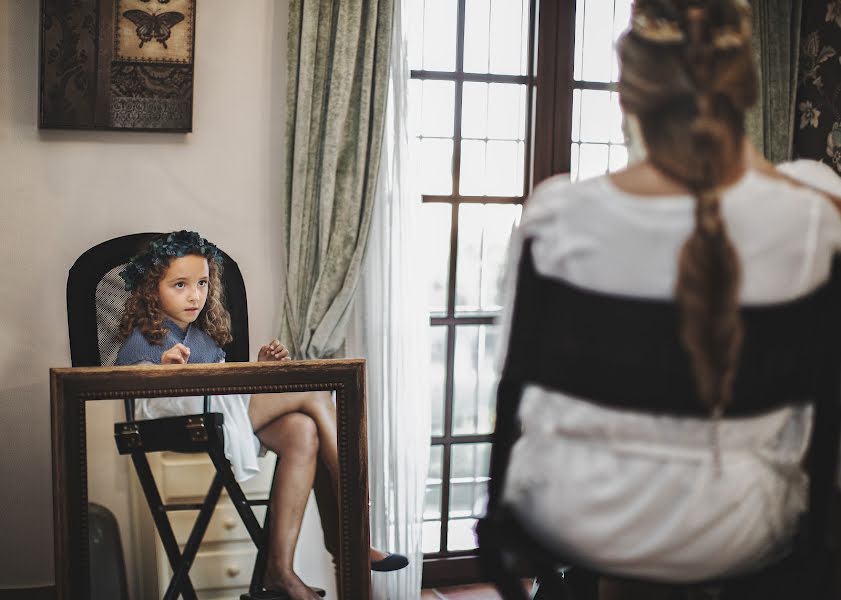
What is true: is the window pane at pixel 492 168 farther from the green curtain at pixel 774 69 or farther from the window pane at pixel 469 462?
the window pane at pixel 469 462

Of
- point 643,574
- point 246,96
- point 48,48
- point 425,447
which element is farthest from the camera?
point 425,447

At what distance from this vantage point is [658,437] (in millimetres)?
1286

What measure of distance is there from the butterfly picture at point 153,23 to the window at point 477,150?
94 cm

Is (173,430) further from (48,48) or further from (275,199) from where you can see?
(48,48)

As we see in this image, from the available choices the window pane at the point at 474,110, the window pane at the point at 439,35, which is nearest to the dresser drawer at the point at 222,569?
the window pane at the point at 474,110

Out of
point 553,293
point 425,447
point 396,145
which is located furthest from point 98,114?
point 553,293

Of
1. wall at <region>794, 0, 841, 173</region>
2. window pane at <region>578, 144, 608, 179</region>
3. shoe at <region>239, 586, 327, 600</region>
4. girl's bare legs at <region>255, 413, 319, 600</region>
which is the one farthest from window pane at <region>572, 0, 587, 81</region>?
shoe at <region>239, 586, 327, 600</region>

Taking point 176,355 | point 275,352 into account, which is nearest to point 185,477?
point 176,355

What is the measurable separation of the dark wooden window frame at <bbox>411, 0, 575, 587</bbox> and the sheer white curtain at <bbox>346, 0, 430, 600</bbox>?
0.73 feet

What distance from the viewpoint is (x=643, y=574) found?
1.35m

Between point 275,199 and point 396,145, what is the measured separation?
508 mm

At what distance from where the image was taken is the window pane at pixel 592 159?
11.8ft

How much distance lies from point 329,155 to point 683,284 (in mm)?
2087

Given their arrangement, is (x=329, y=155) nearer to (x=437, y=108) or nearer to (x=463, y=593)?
(x=437, y=108)
